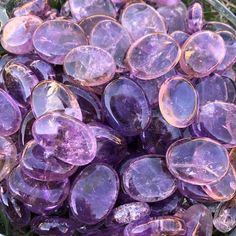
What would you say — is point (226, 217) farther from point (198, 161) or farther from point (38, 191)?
point (38, 191)

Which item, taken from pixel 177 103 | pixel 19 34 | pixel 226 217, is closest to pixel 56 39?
pixel 19 34

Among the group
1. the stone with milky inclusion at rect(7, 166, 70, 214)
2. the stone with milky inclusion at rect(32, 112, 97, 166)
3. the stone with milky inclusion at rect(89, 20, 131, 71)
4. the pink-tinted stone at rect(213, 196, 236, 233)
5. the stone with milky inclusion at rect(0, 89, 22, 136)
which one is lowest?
the pink-tinted stone at rect(213, 196, 236, 233)

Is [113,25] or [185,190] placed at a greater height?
[113,25]

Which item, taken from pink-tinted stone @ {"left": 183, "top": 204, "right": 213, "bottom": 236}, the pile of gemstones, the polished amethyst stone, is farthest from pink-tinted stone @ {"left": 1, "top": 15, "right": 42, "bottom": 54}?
pink-tinted stone @ {"left": 183, "top": 204, "right": 213, "bottom": 236}

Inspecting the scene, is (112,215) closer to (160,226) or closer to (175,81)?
(160,226)

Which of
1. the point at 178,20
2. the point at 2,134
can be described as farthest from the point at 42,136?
the point at 178,20

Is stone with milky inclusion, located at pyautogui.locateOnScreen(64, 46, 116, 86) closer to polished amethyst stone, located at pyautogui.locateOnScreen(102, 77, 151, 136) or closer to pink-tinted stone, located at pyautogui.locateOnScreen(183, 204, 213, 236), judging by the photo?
polished amethyst stone, located at pyautogui.locateOnScreen(102, 77, 151, 136)
